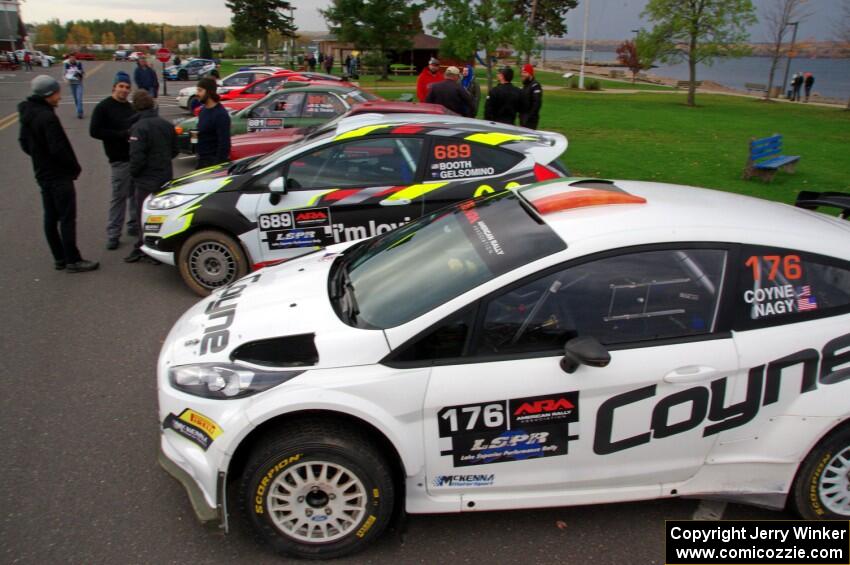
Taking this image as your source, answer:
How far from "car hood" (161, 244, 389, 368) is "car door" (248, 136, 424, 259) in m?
2.07

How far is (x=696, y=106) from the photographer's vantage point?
27.3 m

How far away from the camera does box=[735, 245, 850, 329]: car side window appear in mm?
2979

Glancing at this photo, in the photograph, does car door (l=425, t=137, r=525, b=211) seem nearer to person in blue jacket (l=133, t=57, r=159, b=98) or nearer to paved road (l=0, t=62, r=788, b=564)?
paved road (l=0, t=62, r=788, b=564)

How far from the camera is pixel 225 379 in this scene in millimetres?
2936

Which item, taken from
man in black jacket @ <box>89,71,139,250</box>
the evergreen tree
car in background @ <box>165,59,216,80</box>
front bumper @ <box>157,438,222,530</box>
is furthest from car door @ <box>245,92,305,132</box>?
the evergreen tree

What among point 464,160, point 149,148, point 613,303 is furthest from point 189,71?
point 613,303

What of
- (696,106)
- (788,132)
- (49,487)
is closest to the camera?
(49,487)

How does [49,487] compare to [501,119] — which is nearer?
[49,487]

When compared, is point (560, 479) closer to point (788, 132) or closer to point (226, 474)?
point (226, 474)

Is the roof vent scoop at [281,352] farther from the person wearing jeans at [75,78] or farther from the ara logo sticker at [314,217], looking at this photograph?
the person wearing jeans at [75,78]

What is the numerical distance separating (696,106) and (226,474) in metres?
28.6

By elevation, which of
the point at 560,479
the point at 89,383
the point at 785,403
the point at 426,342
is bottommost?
the point at 89,383

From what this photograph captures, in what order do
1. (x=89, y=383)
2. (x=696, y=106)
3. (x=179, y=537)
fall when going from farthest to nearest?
(x=696, y=106), (x=89, y=383), (x=179, y=537)

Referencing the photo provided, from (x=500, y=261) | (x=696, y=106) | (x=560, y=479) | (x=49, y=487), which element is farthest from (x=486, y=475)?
(x=696, y=106)
